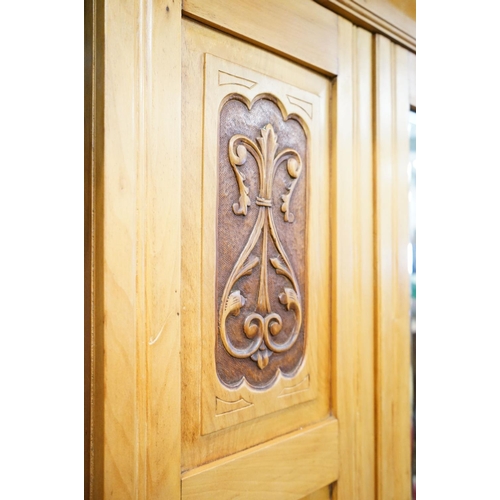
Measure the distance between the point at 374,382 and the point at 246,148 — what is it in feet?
2.02

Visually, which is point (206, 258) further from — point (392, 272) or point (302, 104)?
point (392, 272)

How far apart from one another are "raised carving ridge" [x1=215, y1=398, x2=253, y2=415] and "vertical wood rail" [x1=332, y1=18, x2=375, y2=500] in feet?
0.82

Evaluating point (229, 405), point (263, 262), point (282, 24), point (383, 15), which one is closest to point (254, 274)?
point (263, 262)

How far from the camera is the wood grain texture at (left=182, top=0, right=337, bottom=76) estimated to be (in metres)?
0.71

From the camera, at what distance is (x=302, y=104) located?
2.88 ft

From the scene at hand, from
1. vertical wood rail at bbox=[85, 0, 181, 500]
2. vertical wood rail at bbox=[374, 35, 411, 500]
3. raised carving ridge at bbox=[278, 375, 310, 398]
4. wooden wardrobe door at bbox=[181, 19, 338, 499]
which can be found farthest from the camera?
vertical wood rail at bbox=[374, 35, 411, 500]

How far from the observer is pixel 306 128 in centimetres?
89

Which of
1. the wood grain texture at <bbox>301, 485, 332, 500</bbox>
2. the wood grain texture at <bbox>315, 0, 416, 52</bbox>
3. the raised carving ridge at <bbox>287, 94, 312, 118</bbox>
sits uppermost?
the wood grain texture at <bbox>315, 0, 416, 52</bbox>

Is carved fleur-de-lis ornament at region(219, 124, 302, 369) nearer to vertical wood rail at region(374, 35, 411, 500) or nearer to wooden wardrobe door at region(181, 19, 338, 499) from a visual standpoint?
wooden wardrobe door at region(181, 19, 338, 499)

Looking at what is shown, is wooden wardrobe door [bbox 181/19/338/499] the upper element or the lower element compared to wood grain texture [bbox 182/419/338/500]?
upper

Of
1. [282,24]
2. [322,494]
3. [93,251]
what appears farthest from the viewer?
[322,494]

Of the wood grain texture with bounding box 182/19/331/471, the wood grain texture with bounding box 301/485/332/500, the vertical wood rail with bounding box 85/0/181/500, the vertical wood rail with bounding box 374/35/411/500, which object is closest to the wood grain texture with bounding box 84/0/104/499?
the vertical wood rail with bounding box 85/0/181/500

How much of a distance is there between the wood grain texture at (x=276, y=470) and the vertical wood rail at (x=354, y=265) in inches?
2.1

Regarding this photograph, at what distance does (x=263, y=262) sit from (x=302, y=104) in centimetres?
32
